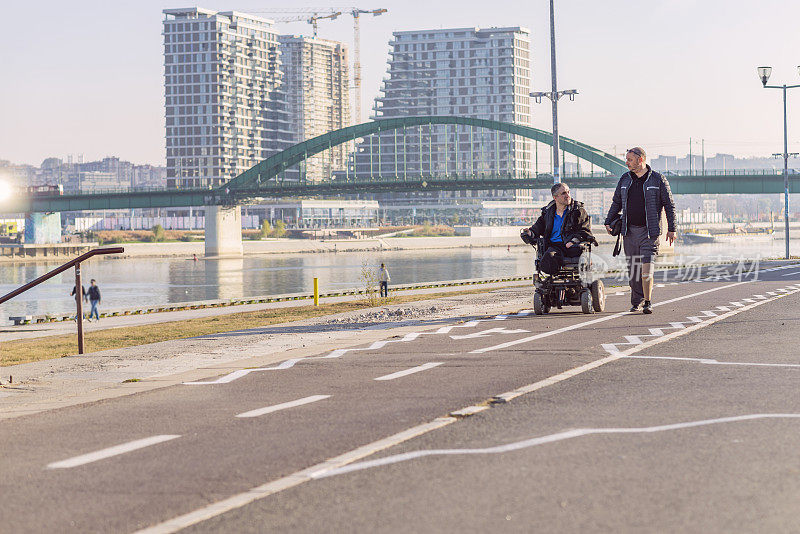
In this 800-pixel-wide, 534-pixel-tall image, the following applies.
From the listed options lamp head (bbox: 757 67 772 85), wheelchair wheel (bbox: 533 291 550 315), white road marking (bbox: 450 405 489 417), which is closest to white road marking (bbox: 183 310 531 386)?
wheelchair wheel (bbox: 533 291 550 315)

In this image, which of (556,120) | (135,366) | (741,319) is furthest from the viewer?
(556,120)

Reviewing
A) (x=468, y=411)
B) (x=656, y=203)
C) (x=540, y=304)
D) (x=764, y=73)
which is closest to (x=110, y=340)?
(x=540, y=304)

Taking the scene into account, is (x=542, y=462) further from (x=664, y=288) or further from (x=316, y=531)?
(x=664, y=288)

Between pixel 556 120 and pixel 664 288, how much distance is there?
20.4m

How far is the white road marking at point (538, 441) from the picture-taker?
5575 mm

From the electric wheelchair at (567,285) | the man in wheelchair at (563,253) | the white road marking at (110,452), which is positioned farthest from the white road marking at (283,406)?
the electric wheelchair at (567,285)

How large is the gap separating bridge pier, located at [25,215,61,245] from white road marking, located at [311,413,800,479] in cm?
14842

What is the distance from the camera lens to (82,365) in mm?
11336

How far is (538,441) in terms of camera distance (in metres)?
6.11

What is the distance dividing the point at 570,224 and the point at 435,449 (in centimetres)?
1022

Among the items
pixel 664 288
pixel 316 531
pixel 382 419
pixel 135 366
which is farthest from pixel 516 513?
pixel 664 288

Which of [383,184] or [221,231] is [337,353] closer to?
[383,184]

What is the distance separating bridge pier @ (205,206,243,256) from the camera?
13438cm

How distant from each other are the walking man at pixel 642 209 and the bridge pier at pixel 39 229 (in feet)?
462
